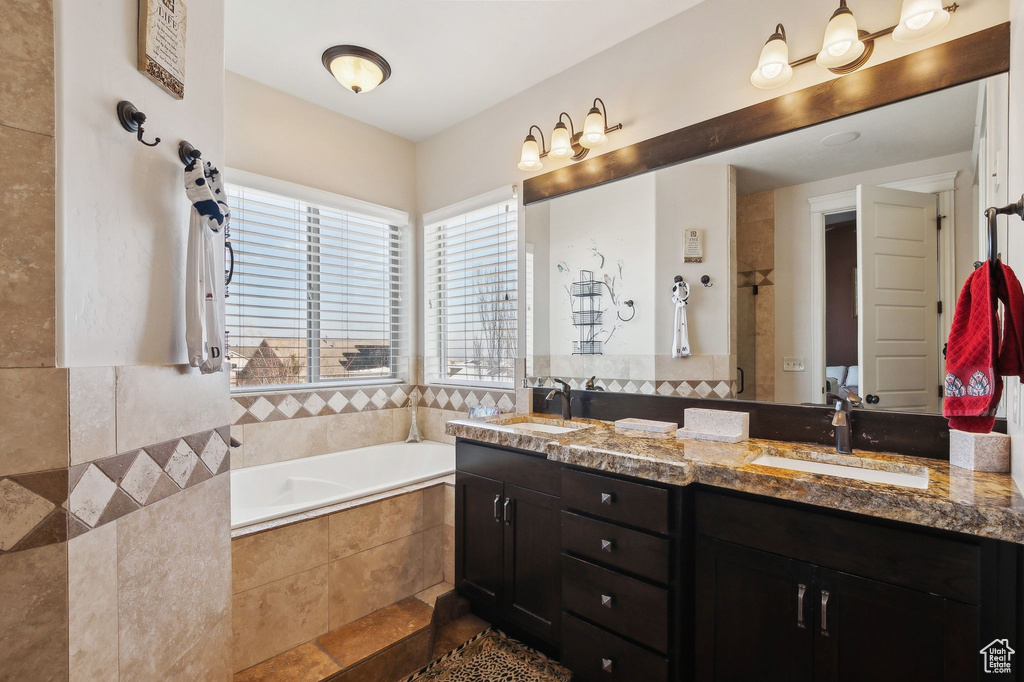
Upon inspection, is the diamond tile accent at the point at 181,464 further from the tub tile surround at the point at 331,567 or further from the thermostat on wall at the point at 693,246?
the thermostat on wall at the point at 693,246

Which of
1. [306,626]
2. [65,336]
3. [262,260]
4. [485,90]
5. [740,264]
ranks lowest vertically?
[306,626]

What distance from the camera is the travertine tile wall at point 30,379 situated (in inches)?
36.5

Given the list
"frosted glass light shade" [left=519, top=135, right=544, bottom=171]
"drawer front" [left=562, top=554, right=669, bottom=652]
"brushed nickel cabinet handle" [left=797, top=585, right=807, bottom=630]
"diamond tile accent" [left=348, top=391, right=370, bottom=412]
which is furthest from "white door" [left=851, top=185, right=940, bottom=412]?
"diamond tile accent" [left=348, top=391, right=370, bottom=412]

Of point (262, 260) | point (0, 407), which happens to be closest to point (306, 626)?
point (0, 407)

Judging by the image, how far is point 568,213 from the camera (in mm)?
2594

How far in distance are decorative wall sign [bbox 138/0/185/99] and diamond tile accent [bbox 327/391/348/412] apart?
2.03 metres

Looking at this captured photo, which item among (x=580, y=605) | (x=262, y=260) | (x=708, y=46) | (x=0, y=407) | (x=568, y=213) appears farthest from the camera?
(x=262, y=260)

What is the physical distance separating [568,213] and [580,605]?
1856 millimetres

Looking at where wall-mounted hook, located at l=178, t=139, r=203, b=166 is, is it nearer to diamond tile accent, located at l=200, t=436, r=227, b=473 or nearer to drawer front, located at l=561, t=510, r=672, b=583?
diamond tile accent, located at l=200, t=436, r=227, b=473

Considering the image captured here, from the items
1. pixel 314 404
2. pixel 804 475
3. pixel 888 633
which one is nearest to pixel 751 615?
pixel 888 633

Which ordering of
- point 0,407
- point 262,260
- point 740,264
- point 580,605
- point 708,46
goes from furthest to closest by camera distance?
point 262,260 < point 708,46 < point 740,264 < point 580,605 < point 0,407

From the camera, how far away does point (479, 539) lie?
7.42ft

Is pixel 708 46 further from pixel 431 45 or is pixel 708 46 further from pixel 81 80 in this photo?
pixel 81 80

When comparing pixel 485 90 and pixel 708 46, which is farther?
pixel 485 90
